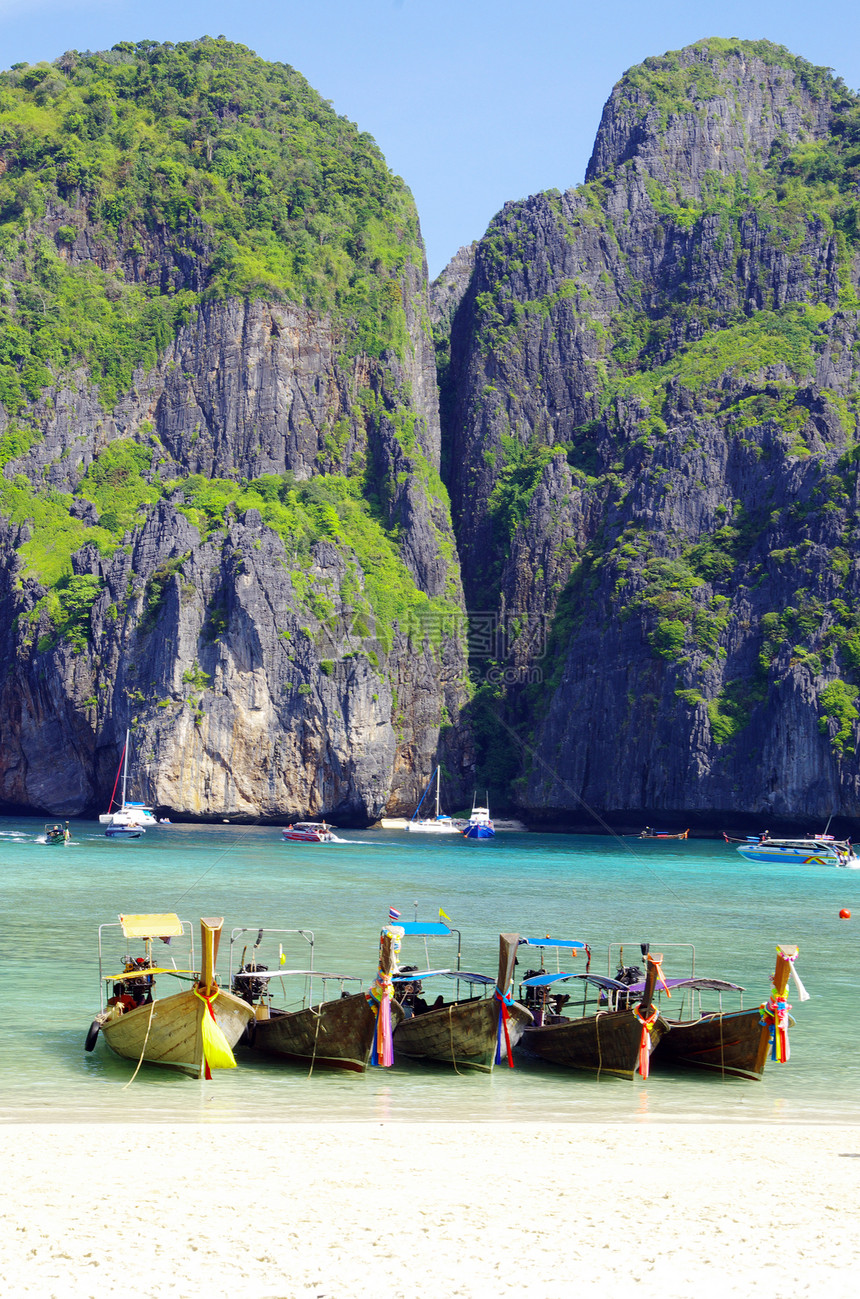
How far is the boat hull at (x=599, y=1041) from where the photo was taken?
1950 cm

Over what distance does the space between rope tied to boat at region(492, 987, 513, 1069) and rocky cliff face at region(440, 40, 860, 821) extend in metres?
76.8

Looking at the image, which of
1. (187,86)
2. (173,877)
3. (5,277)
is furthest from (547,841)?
(187,86)

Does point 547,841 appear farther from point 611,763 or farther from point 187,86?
point 187,86

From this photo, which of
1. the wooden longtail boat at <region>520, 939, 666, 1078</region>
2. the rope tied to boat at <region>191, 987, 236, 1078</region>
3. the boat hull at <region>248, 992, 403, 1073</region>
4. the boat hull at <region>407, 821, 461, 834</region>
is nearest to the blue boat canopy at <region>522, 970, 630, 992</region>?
the wooden longtail boat at <region>520, 939, 666, 1078</region>

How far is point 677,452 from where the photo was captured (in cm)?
11112

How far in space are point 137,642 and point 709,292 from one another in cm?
7122

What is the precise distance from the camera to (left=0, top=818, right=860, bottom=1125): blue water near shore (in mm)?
17688

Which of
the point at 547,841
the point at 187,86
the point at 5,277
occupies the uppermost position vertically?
the point at 187,86

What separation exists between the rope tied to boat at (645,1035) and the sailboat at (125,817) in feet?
207

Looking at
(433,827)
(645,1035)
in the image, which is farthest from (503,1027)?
(433,827)

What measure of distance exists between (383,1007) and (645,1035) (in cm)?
408

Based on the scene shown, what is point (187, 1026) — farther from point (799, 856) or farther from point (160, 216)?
point (160, 216)

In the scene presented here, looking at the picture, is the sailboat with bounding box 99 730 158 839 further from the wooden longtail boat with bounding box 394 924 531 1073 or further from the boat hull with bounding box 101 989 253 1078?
the wooden longtail boat with bounding box 394 924 531 1073

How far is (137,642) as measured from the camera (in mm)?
100125
